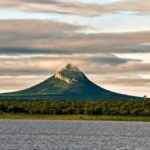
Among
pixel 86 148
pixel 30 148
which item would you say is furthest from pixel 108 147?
pixel 30 148

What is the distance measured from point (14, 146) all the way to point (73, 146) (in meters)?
8.30

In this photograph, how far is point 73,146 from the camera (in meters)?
120

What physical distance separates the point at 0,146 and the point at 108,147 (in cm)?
1481

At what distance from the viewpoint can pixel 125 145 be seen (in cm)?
12575

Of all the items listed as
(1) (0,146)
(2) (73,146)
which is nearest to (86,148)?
(2) (73,146)

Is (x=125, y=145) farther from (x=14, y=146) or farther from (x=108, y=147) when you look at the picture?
(x=14, y=146)

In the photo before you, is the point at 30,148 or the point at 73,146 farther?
the point at 73,146

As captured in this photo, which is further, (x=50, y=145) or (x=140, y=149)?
(x=50, y=145)

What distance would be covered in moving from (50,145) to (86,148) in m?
7.74

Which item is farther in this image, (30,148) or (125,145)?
(125,145)

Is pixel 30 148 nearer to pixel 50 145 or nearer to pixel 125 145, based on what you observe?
pixel 50 145

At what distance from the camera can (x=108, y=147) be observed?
120 metres

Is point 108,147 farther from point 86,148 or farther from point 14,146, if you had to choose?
point 14,146

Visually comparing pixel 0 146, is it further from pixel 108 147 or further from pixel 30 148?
pixel 108 147
